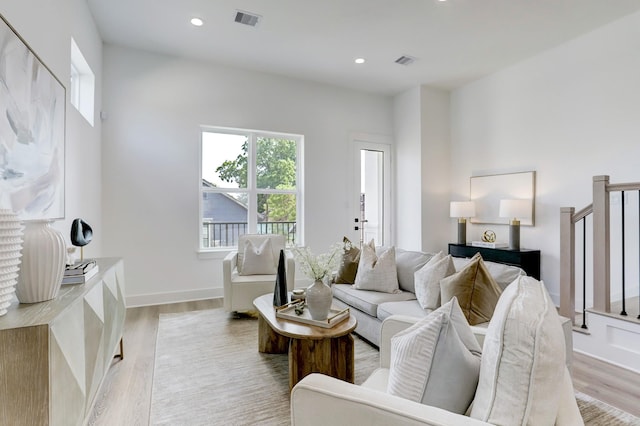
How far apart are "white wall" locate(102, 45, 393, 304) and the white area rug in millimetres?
1122

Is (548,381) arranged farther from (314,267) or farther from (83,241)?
(83,241)

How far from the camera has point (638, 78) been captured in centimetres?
325

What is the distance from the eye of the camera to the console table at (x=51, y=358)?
1.07 metres

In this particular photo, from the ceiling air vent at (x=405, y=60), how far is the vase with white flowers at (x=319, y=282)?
3180mm

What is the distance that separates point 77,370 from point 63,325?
28 cm

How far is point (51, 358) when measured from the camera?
1.12 metres

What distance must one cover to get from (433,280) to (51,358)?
2.17 metres

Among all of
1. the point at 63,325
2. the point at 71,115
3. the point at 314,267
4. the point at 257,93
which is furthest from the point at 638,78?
the point at 71,115

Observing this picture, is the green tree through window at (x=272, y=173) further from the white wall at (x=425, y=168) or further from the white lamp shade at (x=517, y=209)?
the white lamp shade at (x=517, y=209)

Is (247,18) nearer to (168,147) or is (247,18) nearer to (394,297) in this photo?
(168,147)

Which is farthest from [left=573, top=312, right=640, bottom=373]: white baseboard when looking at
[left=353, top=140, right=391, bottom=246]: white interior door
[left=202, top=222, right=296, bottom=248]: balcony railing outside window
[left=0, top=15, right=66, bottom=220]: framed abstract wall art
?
[left=0, top=15, right=66, bottom=220]: framed abstract wall art

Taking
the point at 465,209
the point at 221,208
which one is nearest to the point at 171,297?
the point at 221,208

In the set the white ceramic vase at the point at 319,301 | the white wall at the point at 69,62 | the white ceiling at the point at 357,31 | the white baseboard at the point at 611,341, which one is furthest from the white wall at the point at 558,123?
the white wall at the point at 69,62

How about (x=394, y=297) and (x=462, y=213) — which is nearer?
(x=394, y=297)
